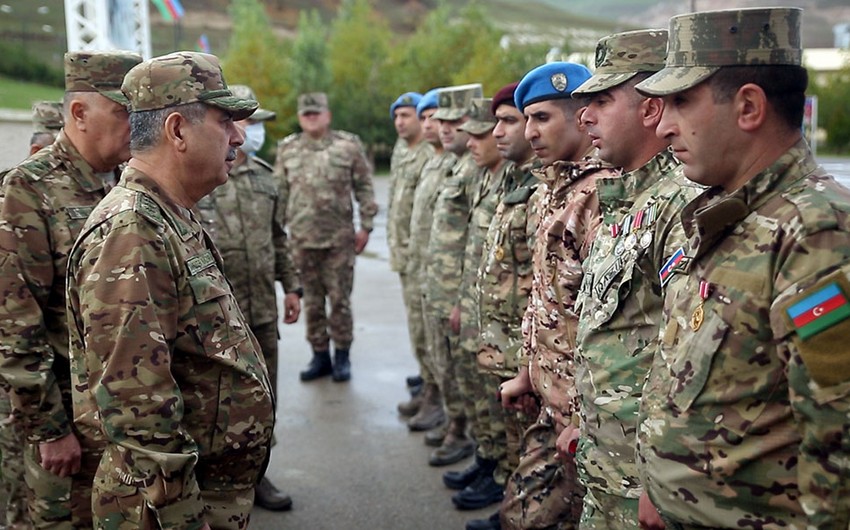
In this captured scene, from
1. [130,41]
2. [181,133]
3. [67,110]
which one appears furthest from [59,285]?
[130,41]

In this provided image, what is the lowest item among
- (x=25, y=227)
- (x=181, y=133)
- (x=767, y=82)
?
(x=25, y=227)

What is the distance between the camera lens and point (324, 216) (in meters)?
6.73

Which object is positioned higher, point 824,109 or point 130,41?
point 130,41

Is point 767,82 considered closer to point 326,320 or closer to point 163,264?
point 163,264

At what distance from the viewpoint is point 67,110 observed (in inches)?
118

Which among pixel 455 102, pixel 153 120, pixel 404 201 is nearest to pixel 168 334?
pixel 153 120

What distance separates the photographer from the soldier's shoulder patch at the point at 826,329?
156 cm

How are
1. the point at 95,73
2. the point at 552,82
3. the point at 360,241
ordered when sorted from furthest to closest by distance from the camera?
the point at 360,241, the point at 552,82, the point at 95,73

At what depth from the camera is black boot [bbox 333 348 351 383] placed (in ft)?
22.2

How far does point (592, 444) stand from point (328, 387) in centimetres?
439

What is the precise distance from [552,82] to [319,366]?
4.14 meters

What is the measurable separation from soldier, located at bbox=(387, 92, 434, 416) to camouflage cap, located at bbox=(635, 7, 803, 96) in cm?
410

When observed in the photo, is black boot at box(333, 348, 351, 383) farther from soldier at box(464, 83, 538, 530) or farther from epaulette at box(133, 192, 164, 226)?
epaulette at box(133, 192, 164, 226)

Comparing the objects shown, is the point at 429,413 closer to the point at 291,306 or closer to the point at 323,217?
the point at 291,306
